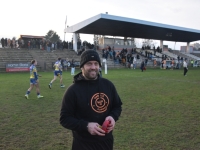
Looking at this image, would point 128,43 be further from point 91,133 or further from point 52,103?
point 91,133

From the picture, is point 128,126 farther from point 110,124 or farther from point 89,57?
point 89,57

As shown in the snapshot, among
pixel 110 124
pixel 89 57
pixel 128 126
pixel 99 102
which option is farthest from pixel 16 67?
pixel 110 124

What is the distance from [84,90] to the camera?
2.37 meters

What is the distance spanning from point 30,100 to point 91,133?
300 inches

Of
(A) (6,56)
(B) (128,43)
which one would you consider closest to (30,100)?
(A) (6,56)

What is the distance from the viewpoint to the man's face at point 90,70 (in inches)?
94.1

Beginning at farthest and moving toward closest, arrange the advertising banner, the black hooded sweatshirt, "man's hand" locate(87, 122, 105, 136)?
1. the advertising banner
2. the black hooded sweatshirt
3. "man's hand" locate(87, 122, 105, 136)

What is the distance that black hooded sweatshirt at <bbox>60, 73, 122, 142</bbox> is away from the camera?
7.64ft

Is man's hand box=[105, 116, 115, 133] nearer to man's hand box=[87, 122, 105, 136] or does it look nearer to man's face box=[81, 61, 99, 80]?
man's hand box=[87, 122, 105, 136]

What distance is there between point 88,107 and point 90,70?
42 cm

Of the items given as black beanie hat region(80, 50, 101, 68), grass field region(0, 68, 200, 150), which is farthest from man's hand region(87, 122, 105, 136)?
grass field region(0, 68, 200, 150)

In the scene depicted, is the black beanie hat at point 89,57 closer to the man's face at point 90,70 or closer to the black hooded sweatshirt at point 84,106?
the man's face at point 90,70

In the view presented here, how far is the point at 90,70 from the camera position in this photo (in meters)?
2.40

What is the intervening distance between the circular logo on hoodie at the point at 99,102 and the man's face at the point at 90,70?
0.22m
